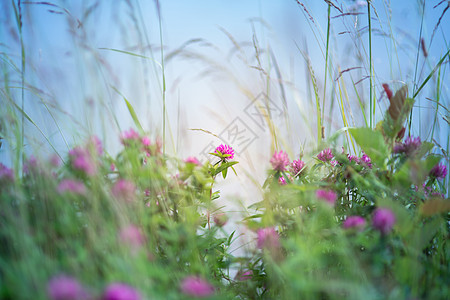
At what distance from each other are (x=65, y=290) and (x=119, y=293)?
7cm

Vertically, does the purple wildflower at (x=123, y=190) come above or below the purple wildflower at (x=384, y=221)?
above

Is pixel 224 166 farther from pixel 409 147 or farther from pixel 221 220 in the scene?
pixel 409 147

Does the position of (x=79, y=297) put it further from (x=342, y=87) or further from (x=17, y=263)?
(x=342, y=87)

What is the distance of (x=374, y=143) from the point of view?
0.86 m

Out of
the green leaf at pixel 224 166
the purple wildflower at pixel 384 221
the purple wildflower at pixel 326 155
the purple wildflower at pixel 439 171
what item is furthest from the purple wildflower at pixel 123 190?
the purple wildflower at pixel 439 171

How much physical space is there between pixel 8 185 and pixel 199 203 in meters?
0.44

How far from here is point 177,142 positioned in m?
1.13

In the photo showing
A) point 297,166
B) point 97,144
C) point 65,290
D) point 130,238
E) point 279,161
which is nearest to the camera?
point 65,290

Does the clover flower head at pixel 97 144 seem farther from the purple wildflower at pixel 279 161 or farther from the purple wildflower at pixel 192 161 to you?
the purple wildflower at pixel 279 161

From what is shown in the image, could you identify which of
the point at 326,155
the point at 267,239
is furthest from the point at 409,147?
the point at 267,239

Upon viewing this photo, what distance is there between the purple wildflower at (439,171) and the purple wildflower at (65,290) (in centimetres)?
96

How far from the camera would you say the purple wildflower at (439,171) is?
37.0 inches

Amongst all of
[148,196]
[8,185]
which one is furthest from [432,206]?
[8,185]

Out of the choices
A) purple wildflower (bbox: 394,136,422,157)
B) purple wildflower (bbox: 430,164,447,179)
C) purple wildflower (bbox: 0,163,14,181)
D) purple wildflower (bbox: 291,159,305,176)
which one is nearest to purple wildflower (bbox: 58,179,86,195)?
purple wildflower (bbox: 0,163,14,181)
